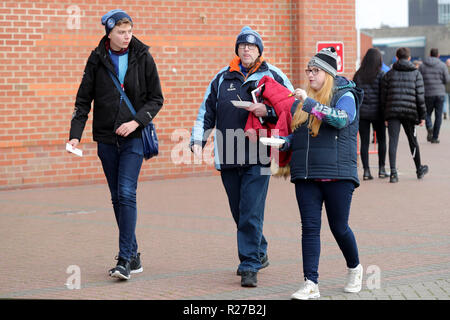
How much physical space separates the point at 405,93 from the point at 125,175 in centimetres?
704

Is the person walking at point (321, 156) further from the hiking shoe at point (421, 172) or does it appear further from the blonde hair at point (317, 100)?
the hiking shoe at point (421, 172)

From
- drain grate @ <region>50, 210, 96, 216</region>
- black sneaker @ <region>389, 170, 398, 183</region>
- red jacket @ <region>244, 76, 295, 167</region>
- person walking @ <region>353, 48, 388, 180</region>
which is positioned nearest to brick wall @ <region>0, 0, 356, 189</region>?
person walking @ <region>353, 48, 388, 180</region>

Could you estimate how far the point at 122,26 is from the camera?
689 cm

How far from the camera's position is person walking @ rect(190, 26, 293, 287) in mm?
6809

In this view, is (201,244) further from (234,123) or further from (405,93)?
(405,93)

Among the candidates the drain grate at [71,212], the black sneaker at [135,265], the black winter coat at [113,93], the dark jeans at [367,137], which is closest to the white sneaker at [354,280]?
the black sneaker at [135,265]

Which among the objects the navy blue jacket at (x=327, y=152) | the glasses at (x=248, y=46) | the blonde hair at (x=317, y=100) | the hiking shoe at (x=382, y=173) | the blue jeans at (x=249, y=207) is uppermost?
the glasses at (x=248, y=46)

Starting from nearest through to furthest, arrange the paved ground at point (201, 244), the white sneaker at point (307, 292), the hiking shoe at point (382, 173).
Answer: the white sneaker at point (307, 292) → the paved ground at point (201, 244) → the hiking shoe at point (382, 173)

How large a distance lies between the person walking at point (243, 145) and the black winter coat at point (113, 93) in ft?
1.50

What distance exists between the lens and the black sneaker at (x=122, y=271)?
265 inches

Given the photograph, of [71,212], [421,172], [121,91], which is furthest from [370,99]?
[121,91]

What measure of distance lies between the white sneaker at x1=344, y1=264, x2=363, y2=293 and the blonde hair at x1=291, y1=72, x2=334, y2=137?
0.97 m

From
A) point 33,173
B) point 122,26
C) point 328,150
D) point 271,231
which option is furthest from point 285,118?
point 33,173
